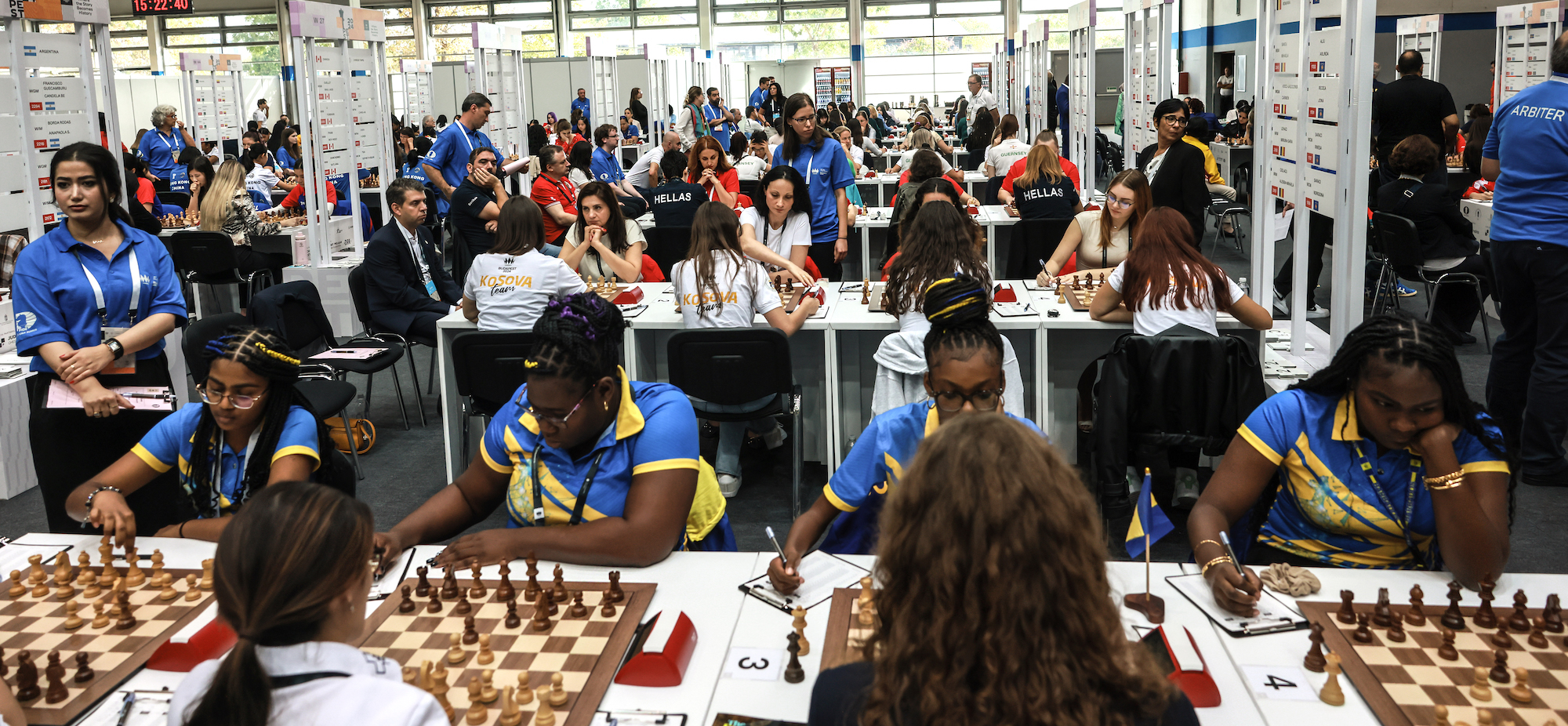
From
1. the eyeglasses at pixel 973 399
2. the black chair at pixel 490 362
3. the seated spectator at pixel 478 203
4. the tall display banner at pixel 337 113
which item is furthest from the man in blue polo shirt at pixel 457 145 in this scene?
the eyeglasses at pixel 973 399

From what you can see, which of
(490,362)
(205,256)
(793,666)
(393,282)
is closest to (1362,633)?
(793,666)

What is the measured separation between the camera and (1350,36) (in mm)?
3439

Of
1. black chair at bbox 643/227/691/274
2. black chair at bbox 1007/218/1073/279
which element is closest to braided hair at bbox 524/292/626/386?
black chair at bbox 1007/218/1073/279

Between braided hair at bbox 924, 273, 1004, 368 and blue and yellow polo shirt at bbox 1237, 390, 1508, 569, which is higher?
braided hair at bbox 924, 273, 1004, 368

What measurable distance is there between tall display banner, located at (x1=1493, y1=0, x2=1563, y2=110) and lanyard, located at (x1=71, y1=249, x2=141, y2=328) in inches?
312

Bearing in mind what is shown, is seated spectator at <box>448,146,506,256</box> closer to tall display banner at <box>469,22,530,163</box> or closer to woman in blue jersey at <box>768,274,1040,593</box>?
tall display banner at <box>469,22,530,163</box>

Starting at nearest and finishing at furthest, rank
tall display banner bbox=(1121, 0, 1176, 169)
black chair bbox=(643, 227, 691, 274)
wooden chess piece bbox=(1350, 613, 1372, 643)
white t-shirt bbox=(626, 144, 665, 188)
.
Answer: wooden chess piece bbox=(1350, 613, 1372, 643) < black chair bbox=(643, 227, 691, 274) < tall display banner bbox=(1121, 0, 1176, 169) < white t-shirt bbox=(626, 144, 665, 188)

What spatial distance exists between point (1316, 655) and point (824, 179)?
510 centimetres

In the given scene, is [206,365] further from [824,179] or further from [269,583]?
[824,179]

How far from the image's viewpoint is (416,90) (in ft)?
51.5

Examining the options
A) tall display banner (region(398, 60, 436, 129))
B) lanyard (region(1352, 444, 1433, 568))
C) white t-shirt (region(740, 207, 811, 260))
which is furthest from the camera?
tall display banner (region(398, 60, 436, 129))

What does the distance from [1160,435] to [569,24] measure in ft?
72.5

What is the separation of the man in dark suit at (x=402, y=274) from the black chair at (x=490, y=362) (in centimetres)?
126

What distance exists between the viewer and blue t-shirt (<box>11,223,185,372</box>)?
11.0 ft
